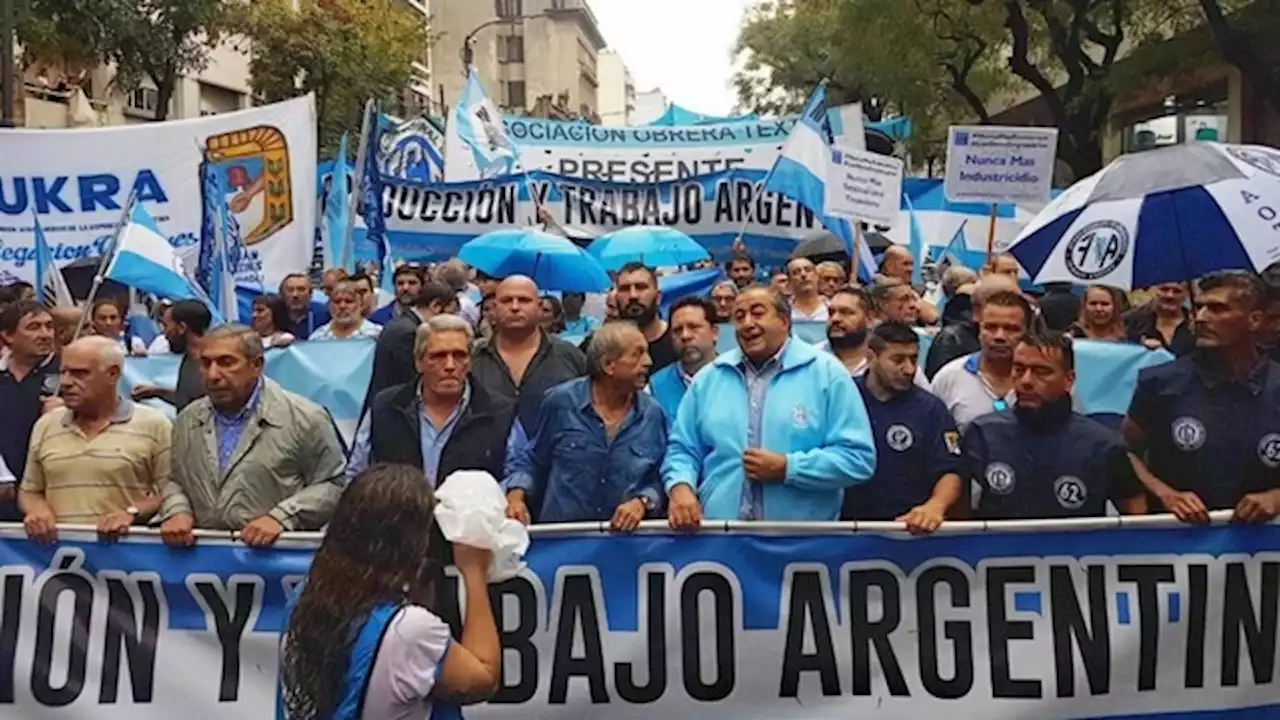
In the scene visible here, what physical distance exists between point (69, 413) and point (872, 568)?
269 centimetres

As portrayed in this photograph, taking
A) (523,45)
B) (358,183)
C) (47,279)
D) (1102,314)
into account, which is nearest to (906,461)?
(1102,314)

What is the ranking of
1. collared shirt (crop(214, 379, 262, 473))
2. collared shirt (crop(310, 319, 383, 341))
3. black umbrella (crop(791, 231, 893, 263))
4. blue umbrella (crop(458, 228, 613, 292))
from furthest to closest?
1. black umbrella (crop(791, 231, 893, 263))
2. blue umbrella (crop(458, 228, 613, 292))
3. collared shirt (crop(310, 319, 383, 341))
4. collared shirt (crop(214, 379, 262, 473))

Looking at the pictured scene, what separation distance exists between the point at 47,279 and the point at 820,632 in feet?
21.4

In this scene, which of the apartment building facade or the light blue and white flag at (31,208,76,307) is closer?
the light blue and white flag at (31,208,76,307)

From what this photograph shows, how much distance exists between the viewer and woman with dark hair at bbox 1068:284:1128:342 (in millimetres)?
7367

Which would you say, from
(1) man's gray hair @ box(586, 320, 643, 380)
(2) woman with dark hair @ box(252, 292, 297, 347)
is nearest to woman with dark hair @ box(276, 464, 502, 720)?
(1) man's gray hair @ box(586, 320, 643, 380)

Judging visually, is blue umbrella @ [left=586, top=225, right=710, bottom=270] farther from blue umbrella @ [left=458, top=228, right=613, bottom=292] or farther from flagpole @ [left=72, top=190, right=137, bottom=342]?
flagpole @ [left=72, top=190, right=137, bottom=342]

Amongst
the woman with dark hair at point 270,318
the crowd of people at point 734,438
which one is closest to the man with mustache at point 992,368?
the crowd of people at point 734,438

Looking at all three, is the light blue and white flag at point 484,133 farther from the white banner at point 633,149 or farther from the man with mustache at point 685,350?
the man with mustache at point 685,350

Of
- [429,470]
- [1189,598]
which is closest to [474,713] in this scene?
[429,470]

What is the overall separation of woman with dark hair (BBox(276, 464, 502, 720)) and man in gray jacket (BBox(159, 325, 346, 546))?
1619 mm

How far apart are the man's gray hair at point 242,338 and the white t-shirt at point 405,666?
2.11 m

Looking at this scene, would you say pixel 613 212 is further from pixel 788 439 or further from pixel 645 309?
pixel 788 439

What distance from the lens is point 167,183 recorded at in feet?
34.4
